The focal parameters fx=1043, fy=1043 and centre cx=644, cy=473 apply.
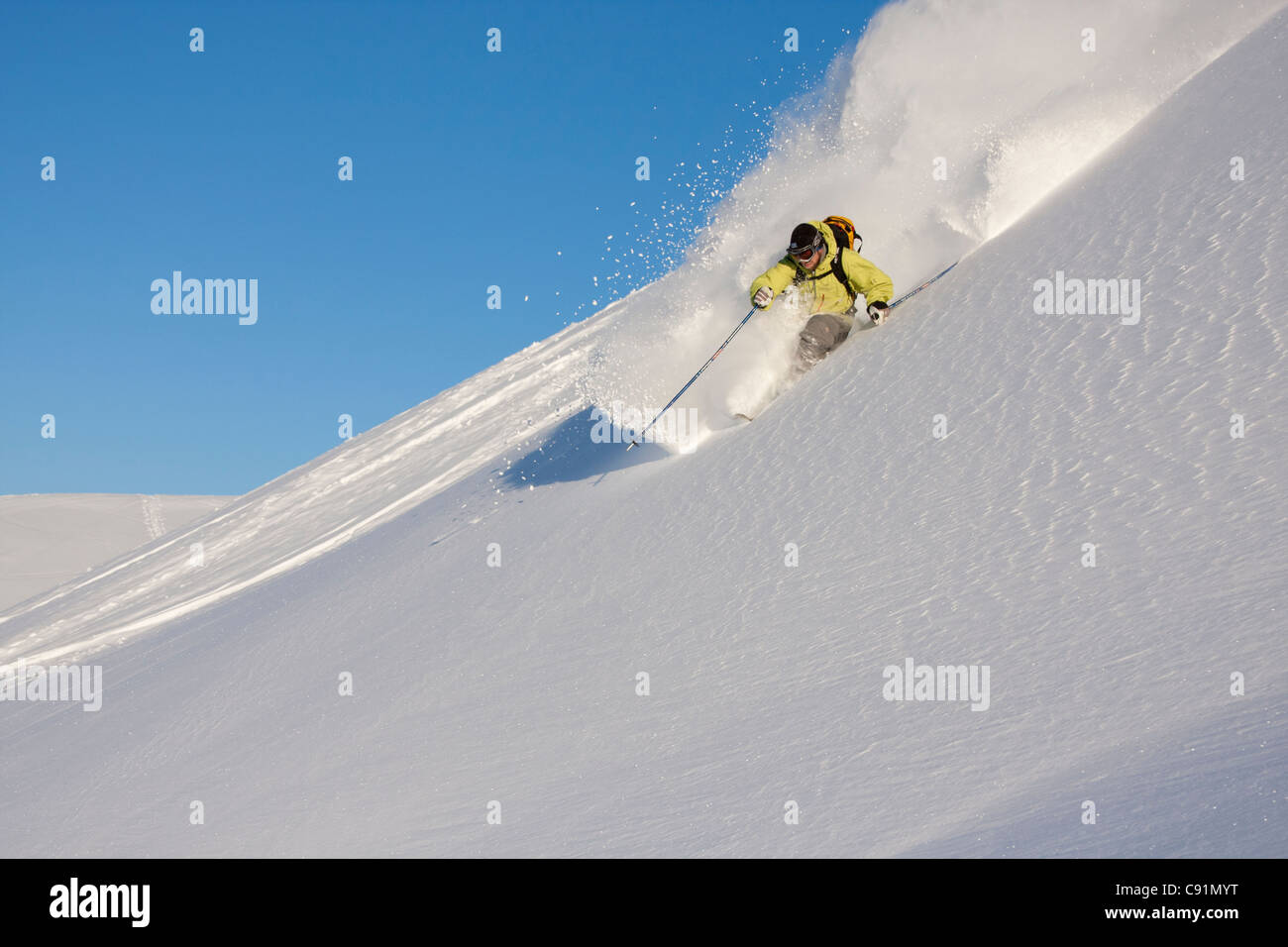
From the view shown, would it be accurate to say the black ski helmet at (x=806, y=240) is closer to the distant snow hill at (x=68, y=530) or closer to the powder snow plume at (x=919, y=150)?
the powder snow plume at (x=919, y=150)

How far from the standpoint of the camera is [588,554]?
5.80 m

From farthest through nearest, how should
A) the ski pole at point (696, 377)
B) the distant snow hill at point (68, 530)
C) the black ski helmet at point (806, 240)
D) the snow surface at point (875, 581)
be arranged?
the distant snow hill at point (68, 530), the ski pole at point (696, 377), the black ski helmet at point (806, 240), the snow surface at point (875, 581)

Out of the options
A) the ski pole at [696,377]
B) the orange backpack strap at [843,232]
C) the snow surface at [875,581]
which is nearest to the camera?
the snow surface at [875,581]

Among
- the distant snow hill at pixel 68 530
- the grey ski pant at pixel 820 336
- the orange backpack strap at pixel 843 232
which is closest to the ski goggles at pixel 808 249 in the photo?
the orange backpack strap at pixel 843 232

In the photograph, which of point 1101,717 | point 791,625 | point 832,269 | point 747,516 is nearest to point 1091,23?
point 832,269

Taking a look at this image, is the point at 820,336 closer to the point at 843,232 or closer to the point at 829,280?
the point at 829,280

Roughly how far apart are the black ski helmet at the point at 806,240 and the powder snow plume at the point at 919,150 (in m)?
0.52

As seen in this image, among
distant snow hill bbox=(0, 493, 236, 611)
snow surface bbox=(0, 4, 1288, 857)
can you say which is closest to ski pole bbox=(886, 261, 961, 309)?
snow surface bbox=(0, 4, 1288, 857)

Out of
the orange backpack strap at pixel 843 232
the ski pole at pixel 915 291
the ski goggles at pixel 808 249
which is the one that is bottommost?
the ski pole at pixel 915 291

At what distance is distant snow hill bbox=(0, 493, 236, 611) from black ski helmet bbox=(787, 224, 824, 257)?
1627 cm

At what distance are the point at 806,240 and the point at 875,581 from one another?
10.2ft

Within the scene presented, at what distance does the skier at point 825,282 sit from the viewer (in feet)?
21.2
